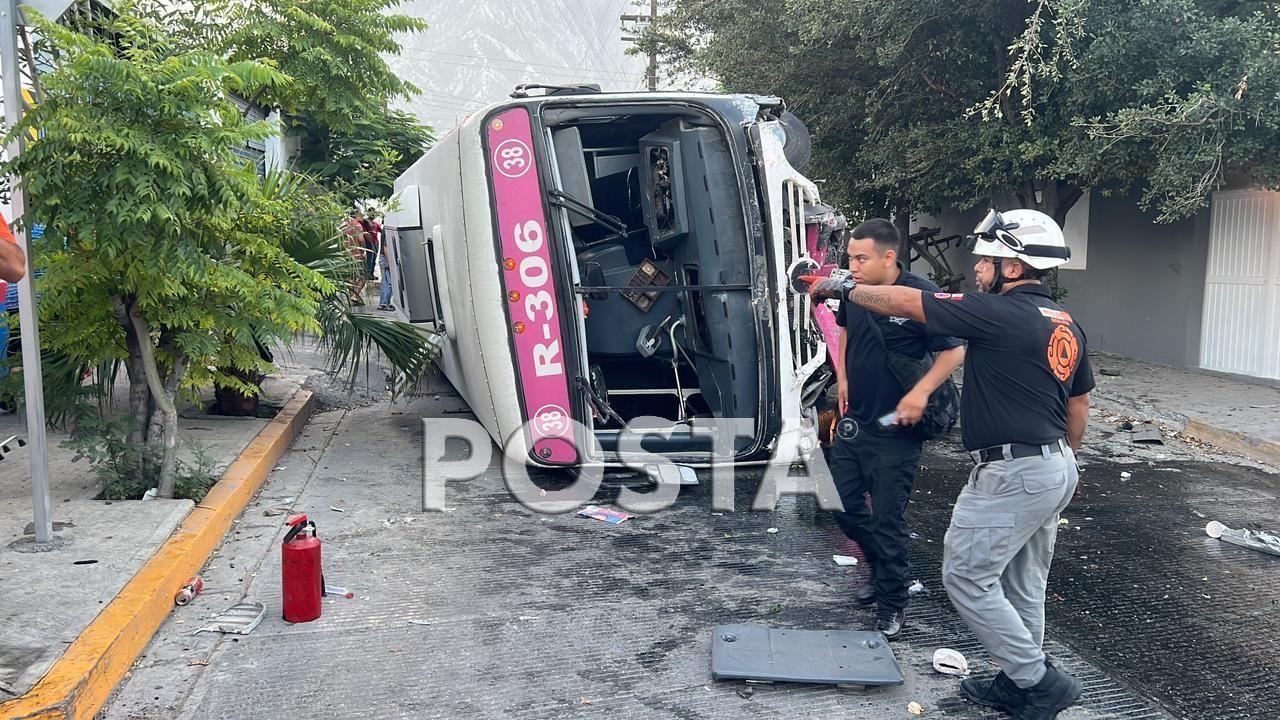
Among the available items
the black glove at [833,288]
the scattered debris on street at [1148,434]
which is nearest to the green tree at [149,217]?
the black glove at [833,288]

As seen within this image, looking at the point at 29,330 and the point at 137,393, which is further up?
the point at 29,330

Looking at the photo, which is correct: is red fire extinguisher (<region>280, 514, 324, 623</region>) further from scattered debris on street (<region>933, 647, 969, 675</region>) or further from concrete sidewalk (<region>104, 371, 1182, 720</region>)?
scattered debris on street (<region>933, 647, 969, 675</region>)

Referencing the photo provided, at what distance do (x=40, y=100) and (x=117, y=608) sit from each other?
2.56 m

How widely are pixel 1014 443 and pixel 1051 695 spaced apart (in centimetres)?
84

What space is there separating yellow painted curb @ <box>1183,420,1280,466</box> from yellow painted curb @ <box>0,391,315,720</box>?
7.44 meters

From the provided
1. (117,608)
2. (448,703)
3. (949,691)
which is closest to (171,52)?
(117,608)

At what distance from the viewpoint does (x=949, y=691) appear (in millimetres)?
3637

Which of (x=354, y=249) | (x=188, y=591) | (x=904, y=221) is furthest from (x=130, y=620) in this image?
(x=904, y=221)

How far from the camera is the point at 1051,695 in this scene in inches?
130

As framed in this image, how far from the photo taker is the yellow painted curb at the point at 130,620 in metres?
3.16

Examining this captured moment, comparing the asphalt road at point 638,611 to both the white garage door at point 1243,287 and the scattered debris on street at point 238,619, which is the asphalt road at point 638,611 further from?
the white garage door at point 1243,287

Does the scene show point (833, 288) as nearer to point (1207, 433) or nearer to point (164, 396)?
point (164, 396)

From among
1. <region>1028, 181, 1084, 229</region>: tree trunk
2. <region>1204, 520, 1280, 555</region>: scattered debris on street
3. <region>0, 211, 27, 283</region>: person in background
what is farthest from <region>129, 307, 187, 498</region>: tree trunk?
<region>1028, 181, 1084, 229</region>: tree trunk

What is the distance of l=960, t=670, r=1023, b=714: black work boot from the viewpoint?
11.3 feet
